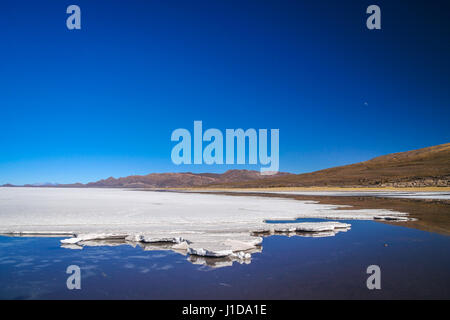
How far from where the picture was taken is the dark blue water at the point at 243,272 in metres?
4.64

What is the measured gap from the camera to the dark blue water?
15.2 feet

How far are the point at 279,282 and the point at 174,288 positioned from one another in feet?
5.37

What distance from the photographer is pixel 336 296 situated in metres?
4.50

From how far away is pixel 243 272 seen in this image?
18.4ft

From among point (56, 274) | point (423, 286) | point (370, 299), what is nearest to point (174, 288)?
point (56, 274)

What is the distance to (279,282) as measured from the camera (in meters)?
5.07

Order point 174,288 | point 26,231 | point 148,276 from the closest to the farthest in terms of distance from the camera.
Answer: point 174,288 → point 148,276 → point 26,231

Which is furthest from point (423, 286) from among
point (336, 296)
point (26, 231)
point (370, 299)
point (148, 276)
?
point (26, 231)
